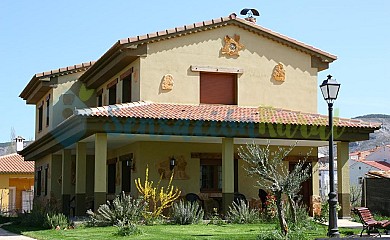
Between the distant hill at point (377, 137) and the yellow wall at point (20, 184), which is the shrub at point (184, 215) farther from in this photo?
the distant hill at point (377, 137)

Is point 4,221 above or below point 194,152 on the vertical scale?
below

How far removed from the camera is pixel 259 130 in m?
20.8

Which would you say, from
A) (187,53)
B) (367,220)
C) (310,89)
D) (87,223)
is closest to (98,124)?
(87,223)

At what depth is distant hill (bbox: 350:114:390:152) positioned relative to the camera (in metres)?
127

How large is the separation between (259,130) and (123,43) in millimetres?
5553

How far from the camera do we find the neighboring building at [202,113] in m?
20.2

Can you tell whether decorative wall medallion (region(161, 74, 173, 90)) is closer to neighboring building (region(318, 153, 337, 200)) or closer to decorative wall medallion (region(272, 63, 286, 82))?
decorative wall medallion (region(272, 63, 286, 82))

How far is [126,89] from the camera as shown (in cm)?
2441

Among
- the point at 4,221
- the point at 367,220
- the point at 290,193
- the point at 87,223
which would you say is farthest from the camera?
the point at 4,221

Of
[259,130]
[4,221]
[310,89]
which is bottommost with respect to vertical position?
[4,221]

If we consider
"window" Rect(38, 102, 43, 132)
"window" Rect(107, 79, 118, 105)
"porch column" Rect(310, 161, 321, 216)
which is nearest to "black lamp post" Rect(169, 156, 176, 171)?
"window" Rect(107, 79, 118, 105)

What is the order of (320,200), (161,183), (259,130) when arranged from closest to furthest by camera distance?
(259,130)
(161,183)
(320,200)

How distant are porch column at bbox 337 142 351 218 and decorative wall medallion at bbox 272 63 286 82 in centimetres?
381

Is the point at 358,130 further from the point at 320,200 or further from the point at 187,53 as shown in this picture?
the point at 187,53
